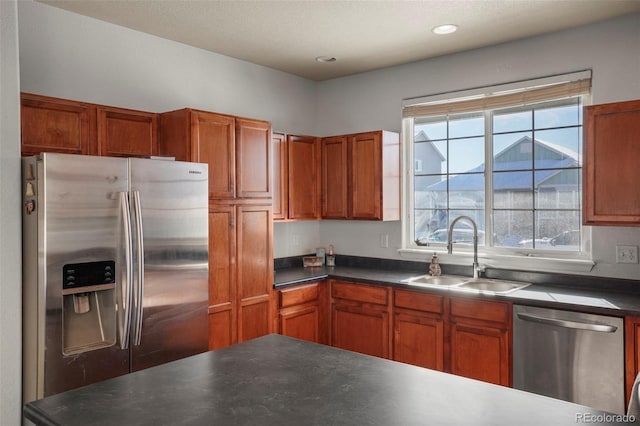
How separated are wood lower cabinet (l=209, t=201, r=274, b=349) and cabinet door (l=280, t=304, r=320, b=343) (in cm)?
14

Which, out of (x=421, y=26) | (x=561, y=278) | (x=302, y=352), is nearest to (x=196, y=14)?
(x=421, y=26)

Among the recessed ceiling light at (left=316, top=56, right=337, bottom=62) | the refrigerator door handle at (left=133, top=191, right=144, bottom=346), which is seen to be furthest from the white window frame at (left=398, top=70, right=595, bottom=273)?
the refrigerator door handle at (left=133, top=191, right=144, bottom=346)

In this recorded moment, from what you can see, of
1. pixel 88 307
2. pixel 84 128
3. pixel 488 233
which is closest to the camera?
pixel 88 307

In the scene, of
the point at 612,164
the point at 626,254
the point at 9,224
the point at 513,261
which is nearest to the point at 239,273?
the point at 9,224

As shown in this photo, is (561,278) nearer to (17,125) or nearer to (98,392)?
(98,392)

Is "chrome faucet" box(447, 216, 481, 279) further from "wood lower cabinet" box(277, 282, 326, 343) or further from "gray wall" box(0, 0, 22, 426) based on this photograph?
"gray wall" box(0, 0, 22, 426)

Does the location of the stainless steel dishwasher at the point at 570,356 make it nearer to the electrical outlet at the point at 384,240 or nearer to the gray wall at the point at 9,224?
the electrical outlet at the point at 384,240

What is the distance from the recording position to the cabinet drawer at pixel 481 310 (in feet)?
10.1

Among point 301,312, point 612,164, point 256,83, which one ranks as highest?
point 256,83

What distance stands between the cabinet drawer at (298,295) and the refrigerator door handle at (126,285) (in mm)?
1381

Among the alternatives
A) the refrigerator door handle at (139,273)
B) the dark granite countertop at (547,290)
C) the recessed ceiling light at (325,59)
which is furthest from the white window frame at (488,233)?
the refrigerator door handle at (139,273)

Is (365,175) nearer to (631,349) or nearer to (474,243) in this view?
(474,243)

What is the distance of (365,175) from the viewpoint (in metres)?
4.10

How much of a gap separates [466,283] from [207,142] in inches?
85.5
